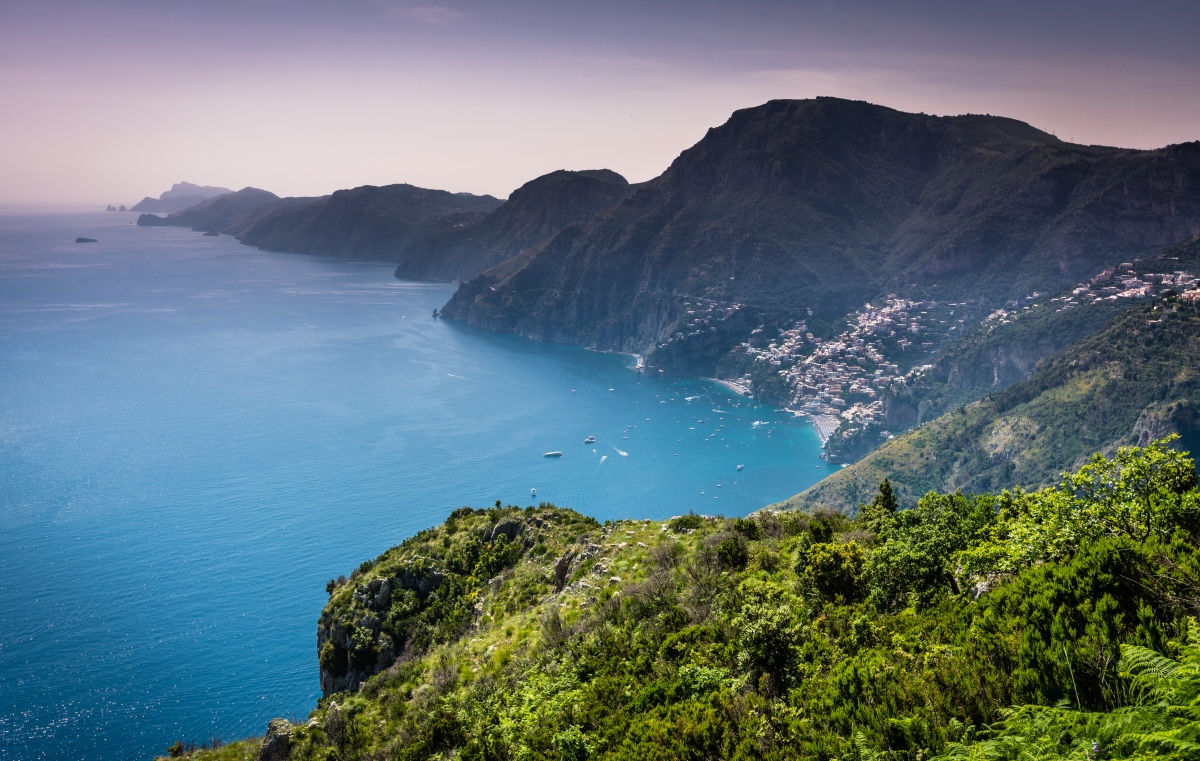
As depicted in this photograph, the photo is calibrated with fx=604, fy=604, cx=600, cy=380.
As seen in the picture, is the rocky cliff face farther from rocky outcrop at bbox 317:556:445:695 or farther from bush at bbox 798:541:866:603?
bush at bbox 798:541:866:603

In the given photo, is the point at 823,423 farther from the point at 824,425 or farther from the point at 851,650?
the point at 851,650

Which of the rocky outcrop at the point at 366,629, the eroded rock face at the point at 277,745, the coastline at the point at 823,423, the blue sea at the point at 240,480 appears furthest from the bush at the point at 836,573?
the coastline at the point at 823,423

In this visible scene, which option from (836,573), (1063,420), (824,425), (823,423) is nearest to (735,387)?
(823,423)

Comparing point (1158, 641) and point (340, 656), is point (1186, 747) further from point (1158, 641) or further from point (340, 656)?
point (340, 656)

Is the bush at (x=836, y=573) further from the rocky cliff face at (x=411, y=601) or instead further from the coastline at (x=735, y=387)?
the coastline at (x=735, y=387)

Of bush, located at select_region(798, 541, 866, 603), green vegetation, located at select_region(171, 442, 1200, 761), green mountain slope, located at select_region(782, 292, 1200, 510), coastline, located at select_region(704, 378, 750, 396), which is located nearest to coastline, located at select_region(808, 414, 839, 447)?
coastline, located at select_region(704, 378, 750, 396)
